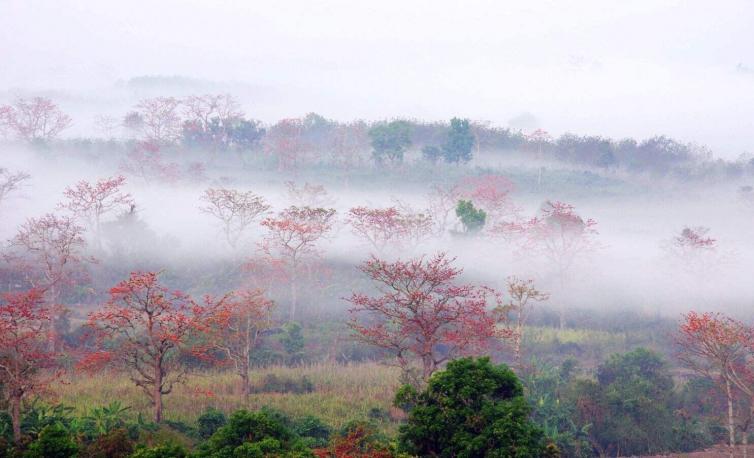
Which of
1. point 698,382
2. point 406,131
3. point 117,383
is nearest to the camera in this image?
point 117,383

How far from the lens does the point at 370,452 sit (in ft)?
46.6

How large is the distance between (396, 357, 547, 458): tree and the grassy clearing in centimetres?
520

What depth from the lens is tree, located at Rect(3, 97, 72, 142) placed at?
59.5 metres

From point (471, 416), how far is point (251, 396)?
9878mm

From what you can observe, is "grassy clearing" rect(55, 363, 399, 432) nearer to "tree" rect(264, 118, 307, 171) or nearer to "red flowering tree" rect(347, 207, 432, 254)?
"red flowering tree" rect(347, 207, 432, 254)

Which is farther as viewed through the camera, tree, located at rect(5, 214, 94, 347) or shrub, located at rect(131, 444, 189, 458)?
tree, located at rect(5, 214, 94, 347)

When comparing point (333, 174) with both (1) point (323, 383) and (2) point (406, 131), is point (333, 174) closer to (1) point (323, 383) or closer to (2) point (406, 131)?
(2) point (406, 131)

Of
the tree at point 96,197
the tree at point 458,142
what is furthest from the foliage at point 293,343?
the tree at point 458,142

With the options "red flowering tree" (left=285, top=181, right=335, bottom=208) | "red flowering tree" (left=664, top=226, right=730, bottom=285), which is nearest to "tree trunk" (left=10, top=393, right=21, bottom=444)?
"red flowering tree" (left=285, top=181, right=335, bottom=208)

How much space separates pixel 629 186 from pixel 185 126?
141 ft

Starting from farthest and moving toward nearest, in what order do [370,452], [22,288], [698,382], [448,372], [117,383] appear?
[22,288]
[698,382]
[117,383]
[448,372]
[370,452]

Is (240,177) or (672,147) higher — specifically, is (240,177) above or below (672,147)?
below

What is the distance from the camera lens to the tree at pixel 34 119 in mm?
59531

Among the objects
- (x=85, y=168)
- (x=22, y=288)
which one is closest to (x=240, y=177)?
(x=85, y=168)
